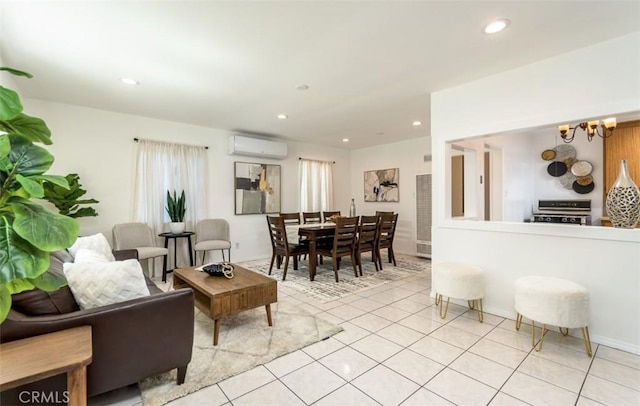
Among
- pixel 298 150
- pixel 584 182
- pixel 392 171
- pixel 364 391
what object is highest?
pixel 298 150

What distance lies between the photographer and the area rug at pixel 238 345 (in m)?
1.80

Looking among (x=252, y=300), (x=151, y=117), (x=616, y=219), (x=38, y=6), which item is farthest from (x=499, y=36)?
(x=151, y=117)

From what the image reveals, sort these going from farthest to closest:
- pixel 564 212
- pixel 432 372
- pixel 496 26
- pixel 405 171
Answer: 1. pixel 405 171
2. pixel 564 212
3. pixel 496 26
4. pixel 432 372

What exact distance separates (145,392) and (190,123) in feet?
13.4

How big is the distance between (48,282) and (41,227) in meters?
0.35

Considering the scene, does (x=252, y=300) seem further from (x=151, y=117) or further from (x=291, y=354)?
(x=151, y=117)

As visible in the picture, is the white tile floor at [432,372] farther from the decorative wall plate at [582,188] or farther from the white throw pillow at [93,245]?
the decorative wall plate at [582,188]

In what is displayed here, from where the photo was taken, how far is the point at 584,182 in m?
4.94

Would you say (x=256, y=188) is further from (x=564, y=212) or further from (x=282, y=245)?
(x=564, y=212)

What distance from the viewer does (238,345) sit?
90.2 inches

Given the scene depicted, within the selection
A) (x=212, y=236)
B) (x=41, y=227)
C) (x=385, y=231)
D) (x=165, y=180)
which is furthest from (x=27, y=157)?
(x=385, y=231)

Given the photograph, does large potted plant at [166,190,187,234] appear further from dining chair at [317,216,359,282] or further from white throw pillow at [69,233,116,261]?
dining chair at [317,216,359,282]

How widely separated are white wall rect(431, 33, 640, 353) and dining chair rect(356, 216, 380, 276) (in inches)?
50.7

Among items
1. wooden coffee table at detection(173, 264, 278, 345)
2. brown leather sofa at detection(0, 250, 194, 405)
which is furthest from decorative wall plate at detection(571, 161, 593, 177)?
brown leather sofa at detection(0, 250, 194, 405)
